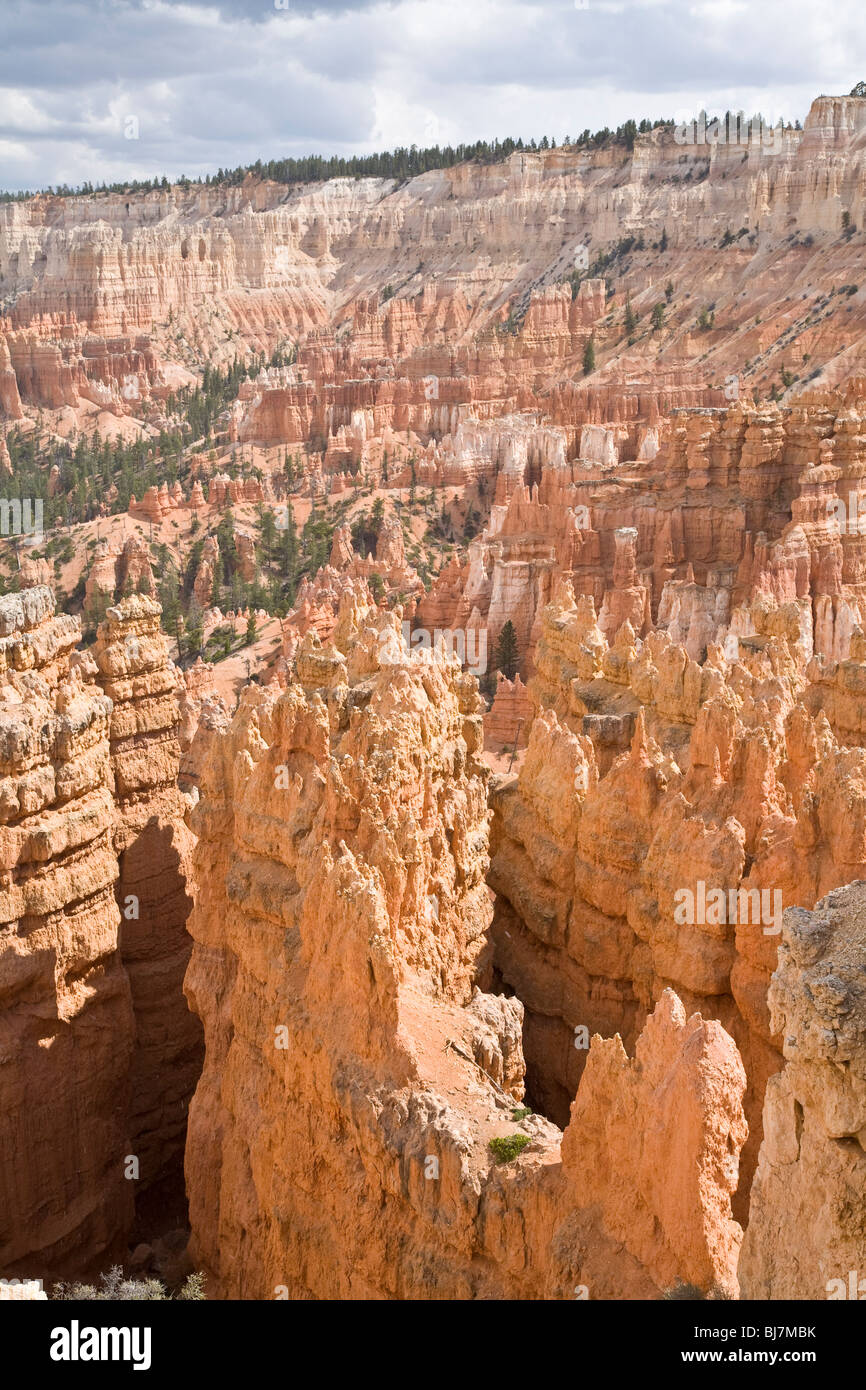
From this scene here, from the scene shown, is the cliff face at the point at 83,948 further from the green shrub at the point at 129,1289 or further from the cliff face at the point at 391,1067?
the cliff face at the point at 391,1067

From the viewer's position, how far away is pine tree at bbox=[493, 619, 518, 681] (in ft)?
147

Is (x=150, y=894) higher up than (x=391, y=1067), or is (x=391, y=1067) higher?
(x=391, y=1067)

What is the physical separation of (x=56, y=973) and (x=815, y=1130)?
10647 mm

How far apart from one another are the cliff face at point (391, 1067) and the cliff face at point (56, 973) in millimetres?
1465

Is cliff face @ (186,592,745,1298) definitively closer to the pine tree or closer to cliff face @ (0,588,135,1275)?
cliff face @ (0,588,135,1275)

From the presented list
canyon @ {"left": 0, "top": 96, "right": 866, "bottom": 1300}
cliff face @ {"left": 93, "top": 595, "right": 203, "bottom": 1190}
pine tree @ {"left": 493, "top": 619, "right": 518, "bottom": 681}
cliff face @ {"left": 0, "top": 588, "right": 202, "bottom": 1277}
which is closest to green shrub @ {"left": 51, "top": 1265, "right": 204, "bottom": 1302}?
canyon @ {"left": 0, "top": 96, "right": 866, "bottom": 1300}

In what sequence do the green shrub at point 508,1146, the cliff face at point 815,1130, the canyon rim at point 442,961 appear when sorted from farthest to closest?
the green shrub at point 508,1146 → the canyon rim at point 442,961 → the cliff face at point 815,1130

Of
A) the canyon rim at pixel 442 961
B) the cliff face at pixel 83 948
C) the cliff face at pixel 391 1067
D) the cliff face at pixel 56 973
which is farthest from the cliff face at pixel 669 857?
the cliff face at pixel 56 973

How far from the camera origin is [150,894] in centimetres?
1788

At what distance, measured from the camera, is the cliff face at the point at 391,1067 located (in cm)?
947

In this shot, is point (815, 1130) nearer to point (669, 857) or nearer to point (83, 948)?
point (669, 857)

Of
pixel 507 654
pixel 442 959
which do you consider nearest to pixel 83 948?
pixel 442 959

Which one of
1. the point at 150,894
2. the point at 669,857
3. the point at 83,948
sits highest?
the point at 669,857
